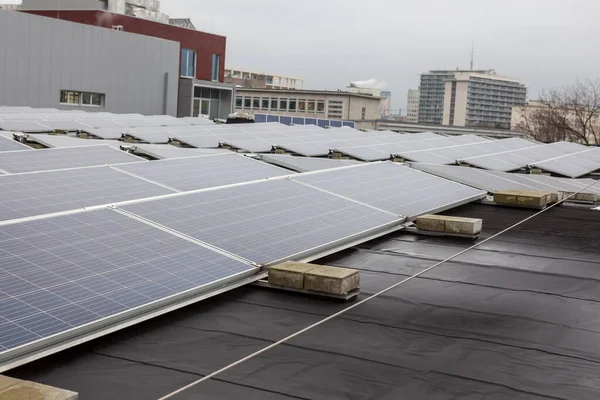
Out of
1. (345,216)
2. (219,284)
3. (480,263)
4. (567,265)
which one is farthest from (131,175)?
(567,265)

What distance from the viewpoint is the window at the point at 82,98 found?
58750mm

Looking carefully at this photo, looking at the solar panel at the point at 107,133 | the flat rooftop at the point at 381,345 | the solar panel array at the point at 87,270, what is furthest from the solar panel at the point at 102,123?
the flat rooftop at the point at 381,345

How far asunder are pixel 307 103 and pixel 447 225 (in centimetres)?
14074

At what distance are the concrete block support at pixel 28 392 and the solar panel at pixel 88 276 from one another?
2.40 ft

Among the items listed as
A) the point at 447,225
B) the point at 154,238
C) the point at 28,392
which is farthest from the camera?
the point at 447,225

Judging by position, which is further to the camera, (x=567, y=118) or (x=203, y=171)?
(x=567, y=118)

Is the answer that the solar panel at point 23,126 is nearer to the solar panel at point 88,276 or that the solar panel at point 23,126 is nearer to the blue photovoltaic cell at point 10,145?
the blue photovoltaic cell at point 10,145

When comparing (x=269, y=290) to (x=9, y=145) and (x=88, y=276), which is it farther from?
(x=9, y=145)

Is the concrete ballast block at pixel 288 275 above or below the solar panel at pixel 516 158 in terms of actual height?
below

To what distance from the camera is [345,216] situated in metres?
12.0

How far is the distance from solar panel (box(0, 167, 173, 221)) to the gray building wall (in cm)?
4452

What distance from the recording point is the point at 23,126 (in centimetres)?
3108

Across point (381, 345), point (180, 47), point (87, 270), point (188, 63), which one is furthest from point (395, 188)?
point (188, 63)

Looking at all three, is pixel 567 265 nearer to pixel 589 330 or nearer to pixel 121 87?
pixel 589 330
